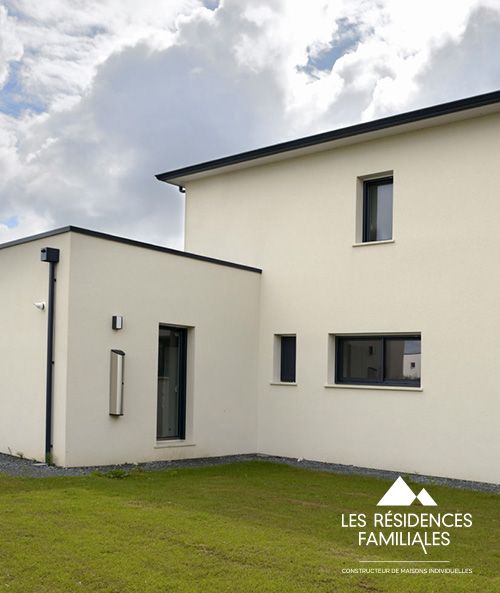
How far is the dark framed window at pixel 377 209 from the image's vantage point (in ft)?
39.2

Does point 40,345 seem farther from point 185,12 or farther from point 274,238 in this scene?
point 185,12

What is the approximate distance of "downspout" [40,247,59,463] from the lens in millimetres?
10484

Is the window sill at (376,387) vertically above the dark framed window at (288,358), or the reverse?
the dark framed window at (288,358)

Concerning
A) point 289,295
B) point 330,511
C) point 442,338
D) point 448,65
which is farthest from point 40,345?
point 448,65

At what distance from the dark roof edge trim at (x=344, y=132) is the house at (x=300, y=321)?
0.03m

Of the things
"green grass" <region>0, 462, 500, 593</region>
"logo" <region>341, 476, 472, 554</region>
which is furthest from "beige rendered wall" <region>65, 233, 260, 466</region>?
"logo" <region>341, 476, 472, 554</region>

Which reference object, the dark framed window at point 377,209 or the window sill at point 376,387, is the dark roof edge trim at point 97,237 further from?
the window sill at point 376,387

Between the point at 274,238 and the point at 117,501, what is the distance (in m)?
6.75

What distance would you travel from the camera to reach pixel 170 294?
39.0 ft

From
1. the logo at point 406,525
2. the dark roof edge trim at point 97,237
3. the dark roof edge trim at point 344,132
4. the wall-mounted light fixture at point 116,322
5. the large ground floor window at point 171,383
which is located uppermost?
the dark roof edge trim at point 344,132

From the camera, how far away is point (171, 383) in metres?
12.2

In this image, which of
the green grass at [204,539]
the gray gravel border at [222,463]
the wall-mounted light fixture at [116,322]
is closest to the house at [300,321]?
the wall-mounted light fixture at [116,322]

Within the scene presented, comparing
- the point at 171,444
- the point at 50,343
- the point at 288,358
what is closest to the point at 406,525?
the point at 171,444

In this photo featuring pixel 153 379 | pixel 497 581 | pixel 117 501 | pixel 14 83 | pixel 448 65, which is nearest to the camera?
pixel 497 581
